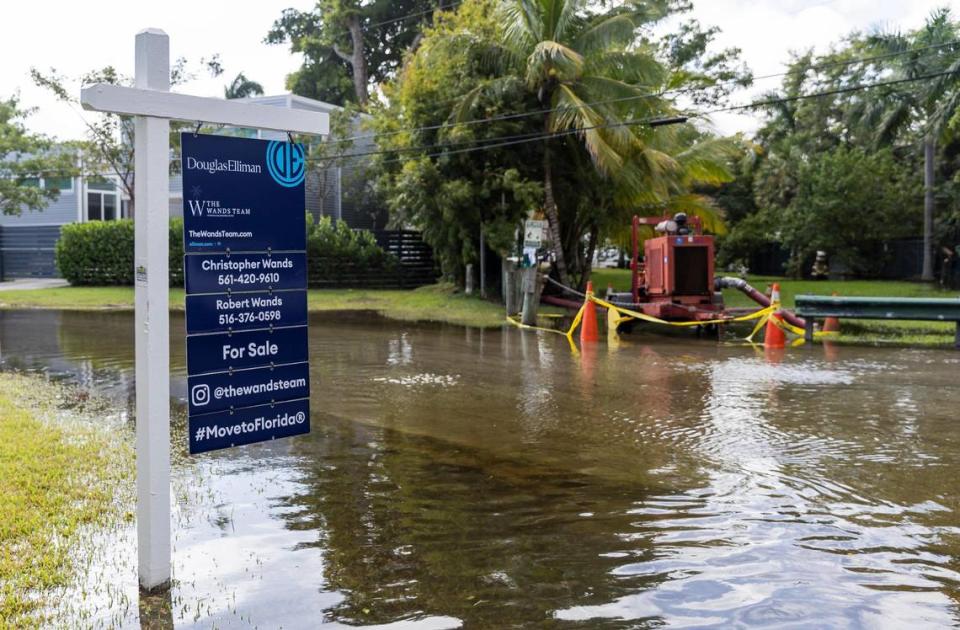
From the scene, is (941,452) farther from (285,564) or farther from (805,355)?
(805,355)

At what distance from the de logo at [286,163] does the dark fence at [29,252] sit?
3634 cm

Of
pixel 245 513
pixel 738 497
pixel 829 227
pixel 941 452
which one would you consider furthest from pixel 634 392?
pixel 829 227

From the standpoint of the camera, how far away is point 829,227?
120 feet

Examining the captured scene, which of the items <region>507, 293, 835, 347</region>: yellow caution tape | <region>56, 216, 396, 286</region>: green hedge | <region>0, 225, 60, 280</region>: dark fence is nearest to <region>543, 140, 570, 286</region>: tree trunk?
<region>507, 293, 835, 347</region>: yellow caution tape

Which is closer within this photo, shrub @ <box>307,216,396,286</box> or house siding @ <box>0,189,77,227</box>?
shrub @ <box>307,216,396,286</box>

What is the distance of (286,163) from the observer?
5.05 m

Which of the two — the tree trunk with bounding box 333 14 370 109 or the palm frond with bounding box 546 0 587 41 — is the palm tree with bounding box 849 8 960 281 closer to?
the palm frond with bounding box 546 0 587 41

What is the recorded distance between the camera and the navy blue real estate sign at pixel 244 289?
4645 millimetres

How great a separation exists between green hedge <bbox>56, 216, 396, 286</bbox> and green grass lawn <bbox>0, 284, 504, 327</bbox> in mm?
1167

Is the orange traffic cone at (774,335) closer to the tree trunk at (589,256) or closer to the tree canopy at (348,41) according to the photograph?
the tree trunk at (589,256)

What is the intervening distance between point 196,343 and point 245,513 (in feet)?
5.41

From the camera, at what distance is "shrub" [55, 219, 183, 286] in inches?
1265

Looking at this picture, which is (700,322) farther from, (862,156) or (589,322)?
(862,156)

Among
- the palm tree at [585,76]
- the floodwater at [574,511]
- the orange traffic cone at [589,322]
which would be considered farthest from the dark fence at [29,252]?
the floodwater at [574,511]
